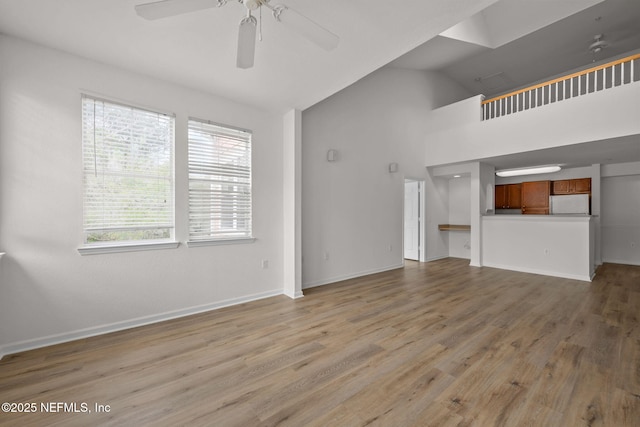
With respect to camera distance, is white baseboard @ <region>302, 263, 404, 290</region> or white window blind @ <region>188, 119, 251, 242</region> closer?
white window blind @ <region>188, 119, 251, 242</region>

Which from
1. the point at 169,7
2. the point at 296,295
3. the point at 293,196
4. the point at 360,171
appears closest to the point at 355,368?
the point at 296,295

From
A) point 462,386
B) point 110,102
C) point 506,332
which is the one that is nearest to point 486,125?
point 506,332

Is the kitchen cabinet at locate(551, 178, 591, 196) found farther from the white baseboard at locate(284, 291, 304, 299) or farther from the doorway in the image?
the white baseboard at locate(284, 291, 304, 299)

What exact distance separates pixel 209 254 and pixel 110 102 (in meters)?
1.97

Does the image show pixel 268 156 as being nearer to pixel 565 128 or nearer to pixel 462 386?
pixel 462 386

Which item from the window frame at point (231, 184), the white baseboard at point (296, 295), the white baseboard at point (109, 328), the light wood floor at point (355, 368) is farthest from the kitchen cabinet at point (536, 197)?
the white baseboard at point (109, 328)

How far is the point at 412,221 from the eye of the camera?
6887 millimetres

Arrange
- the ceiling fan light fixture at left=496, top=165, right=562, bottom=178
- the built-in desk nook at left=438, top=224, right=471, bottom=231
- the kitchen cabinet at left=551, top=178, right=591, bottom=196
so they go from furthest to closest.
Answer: the built-in desk nook at left=438, top=224, right=471, bottom=231 → the kitchen cabinet at left=551, top=178, right=591, bottom=196 → the ceiling fan light fixture at left=496, top=165, right=562, bottom=178

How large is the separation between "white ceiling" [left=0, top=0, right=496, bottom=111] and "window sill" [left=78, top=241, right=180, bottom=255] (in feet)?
6.22

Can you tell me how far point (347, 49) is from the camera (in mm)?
2486

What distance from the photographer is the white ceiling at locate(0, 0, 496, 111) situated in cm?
199

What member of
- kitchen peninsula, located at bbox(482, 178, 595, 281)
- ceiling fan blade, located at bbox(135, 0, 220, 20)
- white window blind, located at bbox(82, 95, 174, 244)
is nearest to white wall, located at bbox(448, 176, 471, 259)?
kitchen peninsula, located at bbox(482, 178, 595, 281)

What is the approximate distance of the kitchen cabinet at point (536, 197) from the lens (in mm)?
6973

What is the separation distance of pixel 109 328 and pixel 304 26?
3370 mm
